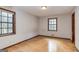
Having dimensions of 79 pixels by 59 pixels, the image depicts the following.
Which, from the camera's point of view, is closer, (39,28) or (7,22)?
(7,22)

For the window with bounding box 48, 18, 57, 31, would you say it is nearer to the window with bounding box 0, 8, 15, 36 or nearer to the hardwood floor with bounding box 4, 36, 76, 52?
the hardwood floor with bounding box 4, 36, 76, 52

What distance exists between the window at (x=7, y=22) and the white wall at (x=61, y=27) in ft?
13.8

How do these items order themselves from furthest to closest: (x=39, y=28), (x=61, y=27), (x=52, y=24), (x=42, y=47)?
1. (x=39, y=28)
2. (x=52, y=24)
3. (x=61, y=27)
4. (x=42, y=47)

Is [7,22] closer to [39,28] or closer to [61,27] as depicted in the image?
[61,27]

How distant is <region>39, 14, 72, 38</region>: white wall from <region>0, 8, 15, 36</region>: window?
13.8ft

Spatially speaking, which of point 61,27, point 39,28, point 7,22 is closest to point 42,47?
point 7,22

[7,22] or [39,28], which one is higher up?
[7,22]

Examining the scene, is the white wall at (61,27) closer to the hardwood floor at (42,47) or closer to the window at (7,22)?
the hardwood floor at (42,47)

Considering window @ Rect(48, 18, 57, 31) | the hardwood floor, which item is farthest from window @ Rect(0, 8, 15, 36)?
window @ Rect(48, 18, 57, 31)

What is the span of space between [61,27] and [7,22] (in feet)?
15.1

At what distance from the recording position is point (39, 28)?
343 inches
